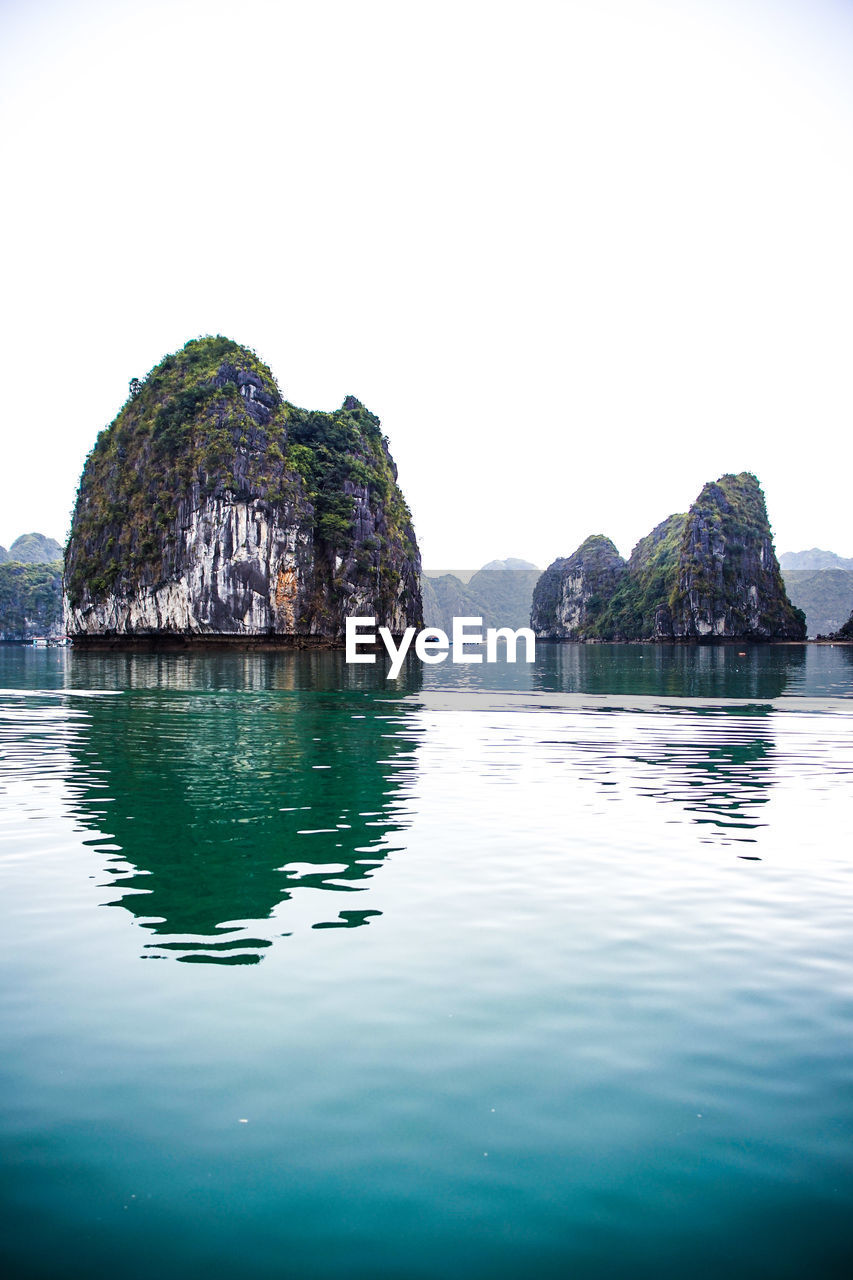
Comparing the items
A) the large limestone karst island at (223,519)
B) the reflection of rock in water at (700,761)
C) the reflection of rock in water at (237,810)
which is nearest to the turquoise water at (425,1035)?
the reflection of rock in water at (237,810)

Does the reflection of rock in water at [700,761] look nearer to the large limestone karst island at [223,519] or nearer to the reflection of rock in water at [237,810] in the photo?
the reflection of rock in water at [237,810]

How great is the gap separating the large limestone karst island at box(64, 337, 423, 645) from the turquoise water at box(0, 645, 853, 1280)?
92.5 m

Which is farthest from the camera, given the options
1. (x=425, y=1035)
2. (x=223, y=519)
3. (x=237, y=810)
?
(x=223, y=519)

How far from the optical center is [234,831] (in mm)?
13055

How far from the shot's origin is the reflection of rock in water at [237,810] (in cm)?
925

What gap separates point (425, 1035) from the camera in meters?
6.35

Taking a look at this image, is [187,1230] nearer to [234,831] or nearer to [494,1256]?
[494,1256]

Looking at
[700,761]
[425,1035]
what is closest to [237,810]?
[425,1035]

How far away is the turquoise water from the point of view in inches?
172

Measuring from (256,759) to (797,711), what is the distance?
68.1 ft

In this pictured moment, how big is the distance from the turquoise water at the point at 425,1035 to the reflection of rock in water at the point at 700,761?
282 mm

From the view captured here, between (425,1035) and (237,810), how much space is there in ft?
29.0

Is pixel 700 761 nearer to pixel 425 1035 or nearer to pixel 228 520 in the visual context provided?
pixel 425 1035

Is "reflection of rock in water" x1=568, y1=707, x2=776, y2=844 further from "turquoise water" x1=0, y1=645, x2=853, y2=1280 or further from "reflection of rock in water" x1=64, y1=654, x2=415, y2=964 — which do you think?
"reflection of rock in water" x1=64, y1=654, x2=415, y2=964
